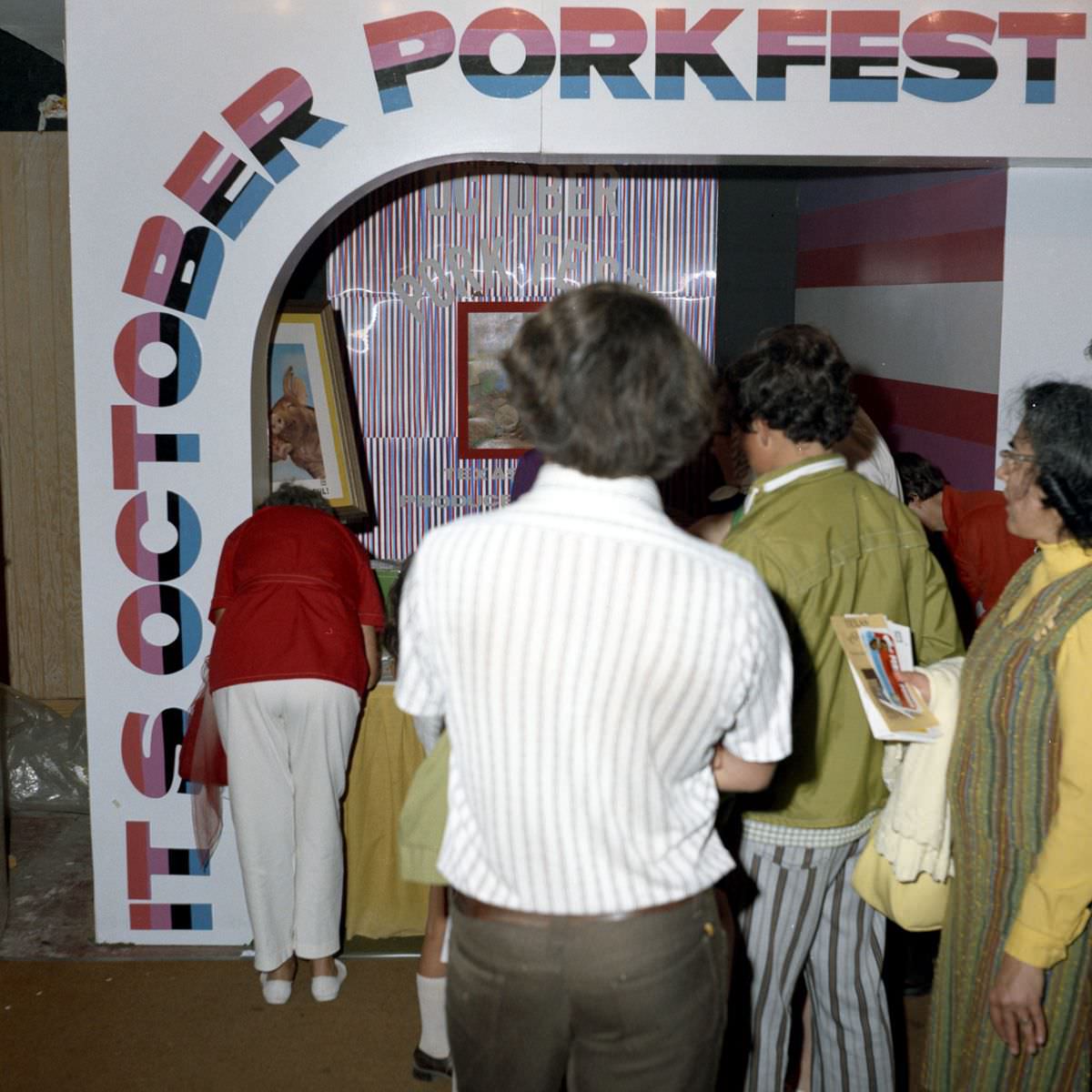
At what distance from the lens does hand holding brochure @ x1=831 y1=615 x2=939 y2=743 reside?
2215 millimetres

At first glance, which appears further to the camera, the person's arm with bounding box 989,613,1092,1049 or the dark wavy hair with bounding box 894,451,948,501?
the dark wavy hair with bounding box 894,451,948,501

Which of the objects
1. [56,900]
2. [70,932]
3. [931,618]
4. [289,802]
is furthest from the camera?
[56,900]

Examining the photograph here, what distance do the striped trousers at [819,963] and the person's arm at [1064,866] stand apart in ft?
1.66

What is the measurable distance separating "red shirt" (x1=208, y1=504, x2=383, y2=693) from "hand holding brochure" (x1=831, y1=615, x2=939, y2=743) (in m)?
1.54

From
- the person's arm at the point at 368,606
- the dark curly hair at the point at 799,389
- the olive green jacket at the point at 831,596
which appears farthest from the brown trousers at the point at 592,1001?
the person's arm at the point at 368,606

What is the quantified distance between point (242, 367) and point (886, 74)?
1873 mm

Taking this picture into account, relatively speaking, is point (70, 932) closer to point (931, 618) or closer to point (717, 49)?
point (931, 618)

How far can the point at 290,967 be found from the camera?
3613 mm

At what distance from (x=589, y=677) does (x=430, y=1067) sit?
77.9 inches

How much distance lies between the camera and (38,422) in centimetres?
610

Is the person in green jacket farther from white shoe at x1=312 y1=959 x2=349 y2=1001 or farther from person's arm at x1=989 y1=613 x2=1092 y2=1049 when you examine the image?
white shoe at x1=312 y1=959 x2=349 y2=1001

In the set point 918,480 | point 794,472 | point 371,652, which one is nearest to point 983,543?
point 918,480

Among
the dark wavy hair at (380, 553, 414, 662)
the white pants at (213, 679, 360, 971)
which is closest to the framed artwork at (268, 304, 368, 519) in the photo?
the dark wavy hair at (380, 553, 414, 662)

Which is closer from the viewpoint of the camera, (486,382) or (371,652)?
(371,652)
